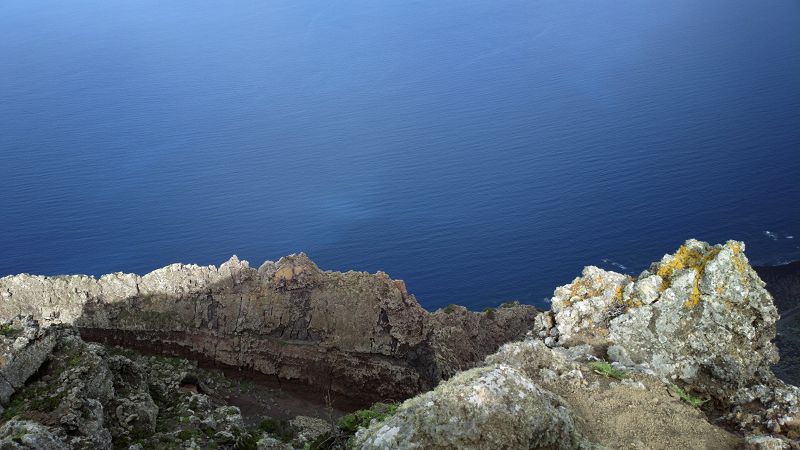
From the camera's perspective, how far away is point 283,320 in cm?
3859

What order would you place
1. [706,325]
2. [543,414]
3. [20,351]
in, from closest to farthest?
[543,414] → [706,325] → [20,351]

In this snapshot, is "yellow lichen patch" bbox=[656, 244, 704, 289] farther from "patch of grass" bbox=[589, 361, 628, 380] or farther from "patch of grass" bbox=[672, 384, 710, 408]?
"patch of grass" bbox=[589, 361, 628, 380]

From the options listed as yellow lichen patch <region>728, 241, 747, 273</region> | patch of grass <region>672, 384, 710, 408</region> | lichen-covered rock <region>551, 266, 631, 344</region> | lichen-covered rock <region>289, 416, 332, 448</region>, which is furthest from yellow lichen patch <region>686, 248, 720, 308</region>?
lichen-covered rock <region>289, 416, 332, 448</region>

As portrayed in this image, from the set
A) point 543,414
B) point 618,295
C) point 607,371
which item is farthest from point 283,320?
point 543,414

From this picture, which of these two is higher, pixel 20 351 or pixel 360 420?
pixel 20 351

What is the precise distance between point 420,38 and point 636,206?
53512 mm

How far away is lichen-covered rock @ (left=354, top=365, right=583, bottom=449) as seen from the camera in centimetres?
1216

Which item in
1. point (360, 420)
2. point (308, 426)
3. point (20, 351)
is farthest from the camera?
point (308, 426)

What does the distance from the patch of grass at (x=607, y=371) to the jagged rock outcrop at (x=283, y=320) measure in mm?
19676

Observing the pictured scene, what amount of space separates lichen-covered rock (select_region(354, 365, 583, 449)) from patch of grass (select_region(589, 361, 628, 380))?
3825 millimetres

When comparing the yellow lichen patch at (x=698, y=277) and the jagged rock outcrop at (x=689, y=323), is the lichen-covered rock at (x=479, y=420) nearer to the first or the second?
the jagged rock outcrop at (x=689, y=323)

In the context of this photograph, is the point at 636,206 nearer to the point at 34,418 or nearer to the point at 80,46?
the point at 34,418

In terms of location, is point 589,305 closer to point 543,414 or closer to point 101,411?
point 543,414

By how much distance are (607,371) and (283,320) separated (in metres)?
24.0
